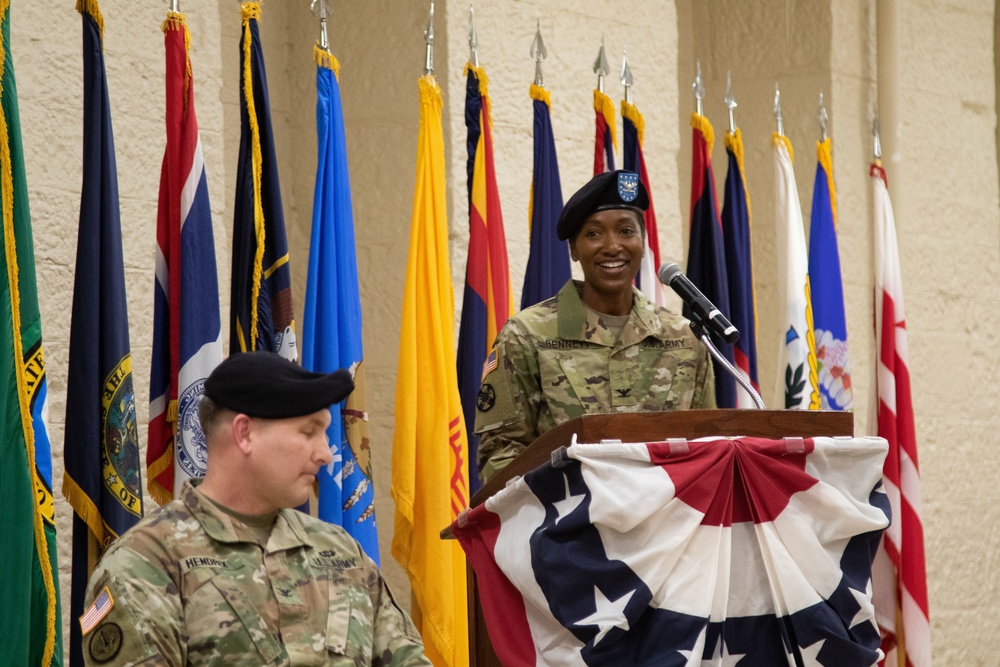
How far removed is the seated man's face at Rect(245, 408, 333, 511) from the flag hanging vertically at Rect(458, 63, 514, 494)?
6.02 feet

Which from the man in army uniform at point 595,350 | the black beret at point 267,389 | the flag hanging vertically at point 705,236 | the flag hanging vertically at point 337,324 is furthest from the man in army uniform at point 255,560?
the flag hanging vertically at point 705,236

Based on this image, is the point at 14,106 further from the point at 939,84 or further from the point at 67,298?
the point at 939,84

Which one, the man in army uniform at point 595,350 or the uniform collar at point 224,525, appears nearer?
the uniform collar at point 224,525

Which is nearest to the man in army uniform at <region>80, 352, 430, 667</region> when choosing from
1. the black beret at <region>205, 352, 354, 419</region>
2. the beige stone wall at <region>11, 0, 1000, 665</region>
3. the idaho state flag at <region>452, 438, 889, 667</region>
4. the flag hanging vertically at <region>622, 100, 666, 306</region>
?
the black beret at <region>205, 352, 354, 419</region>

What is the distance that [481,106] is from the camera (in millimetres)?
4160

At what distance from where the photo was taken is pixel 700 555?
2.24 m

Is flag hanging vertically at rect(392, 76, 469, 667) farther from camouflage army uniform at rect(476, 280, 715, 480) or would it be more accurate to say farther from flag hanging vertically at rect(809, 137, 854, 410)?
flag hanging vertically at rect(809, 137, 854, 410)

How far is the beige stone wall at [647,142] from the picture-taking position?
3.98 m

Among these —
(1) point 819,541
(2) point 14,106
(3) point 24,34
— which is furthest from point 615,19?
(1) point 819,541

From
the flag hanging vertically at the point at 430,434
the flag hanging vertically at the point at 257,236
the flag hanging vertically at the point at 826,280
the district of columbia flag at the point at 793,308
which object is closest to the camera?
the flag hanging vertically at the point at 257,236

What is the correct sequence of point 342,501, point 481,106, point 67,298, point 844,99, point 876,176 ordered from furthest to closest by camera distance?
point 844,99
point 876,176
point 481,106
point 67,298
point 342,501

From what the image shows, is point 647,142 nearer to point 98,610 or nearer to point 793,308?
point 793,308

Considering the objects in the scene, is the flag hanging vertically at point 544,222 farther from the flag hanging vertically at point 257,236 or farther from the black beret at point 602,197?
the black beret at point 602,197

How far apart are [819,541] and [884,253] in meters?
2.99
